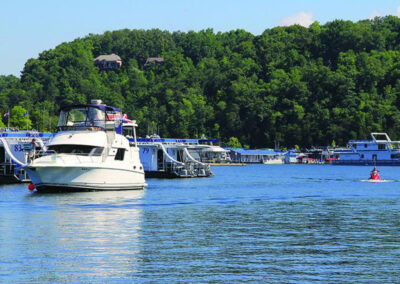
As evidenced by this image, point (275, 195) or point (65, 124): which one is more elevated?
point (65, 124)

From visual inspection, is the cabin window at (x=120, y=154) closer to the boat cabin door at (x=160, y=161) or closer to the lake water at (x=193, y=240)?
the lake water at (x=193, y=240)

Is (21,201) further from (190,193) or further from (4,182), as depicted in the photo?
(4,182)

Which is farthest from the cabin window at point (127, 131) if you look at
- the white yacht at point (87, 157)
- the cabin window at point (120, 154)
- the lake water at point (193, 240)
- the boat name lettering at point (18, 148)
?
→ the boat name lettering at point (18, 148)

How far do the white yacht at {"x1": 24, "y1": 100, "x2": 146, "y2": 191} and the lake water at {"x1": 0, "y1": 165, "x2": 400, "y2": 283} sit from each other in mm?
2705

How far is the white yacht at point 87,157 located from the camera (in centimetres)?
6444

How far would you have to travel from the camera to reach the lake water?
27469 mm

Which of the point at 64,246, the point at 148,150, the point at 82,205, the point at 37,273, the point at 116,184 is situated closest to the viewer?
the point at 37,273

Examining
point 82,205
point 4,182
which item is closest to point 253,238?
point 82,205

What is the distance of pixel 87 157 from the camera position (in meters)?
65.4

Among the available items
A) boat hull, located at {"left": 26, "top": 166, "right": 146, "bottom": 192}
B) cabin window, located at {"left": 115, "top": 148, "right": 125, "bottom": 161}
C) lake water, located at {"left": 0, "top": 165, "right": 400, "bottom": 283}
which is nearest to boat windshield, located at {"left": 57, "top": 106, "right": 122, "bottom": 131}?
cabin window, located at {"left": 115, "top": 148, "right": 125, "bottom": 161}

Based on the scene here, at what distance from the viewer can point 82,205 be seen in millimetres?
54812

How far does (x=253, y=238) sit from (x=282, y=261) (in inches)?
277

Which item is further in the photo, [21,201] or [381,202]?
[381,202]

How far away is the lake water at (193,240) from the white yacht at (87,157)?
2705 mm
